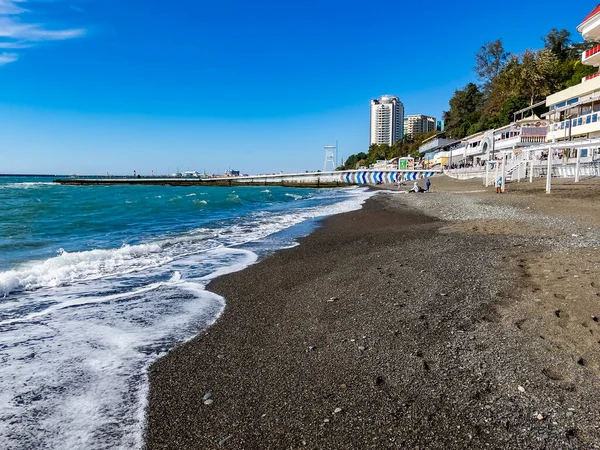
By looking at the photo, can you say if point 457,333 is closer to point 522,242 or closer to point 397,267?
point 397,267

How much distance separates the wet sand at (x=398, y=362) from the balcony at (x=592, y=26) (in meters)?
33.6

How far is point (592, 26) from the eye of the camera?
30.4 metres

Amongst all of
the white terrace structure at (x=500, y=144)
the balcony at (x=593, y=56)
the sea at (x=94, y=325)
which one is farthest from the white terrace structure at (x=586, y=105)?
the sea at (x=94, y=325)

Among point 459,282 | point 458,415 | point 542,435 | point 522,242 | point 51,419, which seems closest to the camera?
point 542,435

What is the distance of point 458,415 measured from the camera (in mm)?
2689

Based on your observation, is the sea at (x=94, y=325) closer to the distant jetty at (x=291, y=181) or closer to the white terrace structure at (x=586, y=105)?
the white terrace structure at (x=586, y=105)

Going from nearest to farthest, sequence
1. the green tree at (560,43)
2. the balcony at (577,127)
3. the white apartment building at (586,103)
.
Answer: the balcony at (577,127), the white apartment building at (586,103), the green tree at (560,43)

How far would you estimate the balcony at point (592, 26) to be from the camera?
2978 centimetres

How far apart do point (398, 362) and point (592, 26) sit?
39.5 meters

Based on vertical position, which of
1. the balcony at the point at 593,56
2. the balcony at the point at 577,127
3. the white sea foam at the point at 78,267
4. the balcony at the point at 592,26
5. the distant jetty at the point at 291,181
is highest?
the balcony at the point at 592,26

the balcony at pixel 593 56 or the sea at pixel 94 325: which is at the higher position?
the balcony at pixel 593 56

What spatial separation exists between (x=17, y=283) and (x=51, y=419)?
5.17 metres

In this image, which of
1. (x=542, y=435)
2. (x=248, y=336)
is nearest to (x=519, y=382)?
(x=542, y=435)

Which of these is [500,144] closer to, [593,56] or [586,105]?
[586,105]
